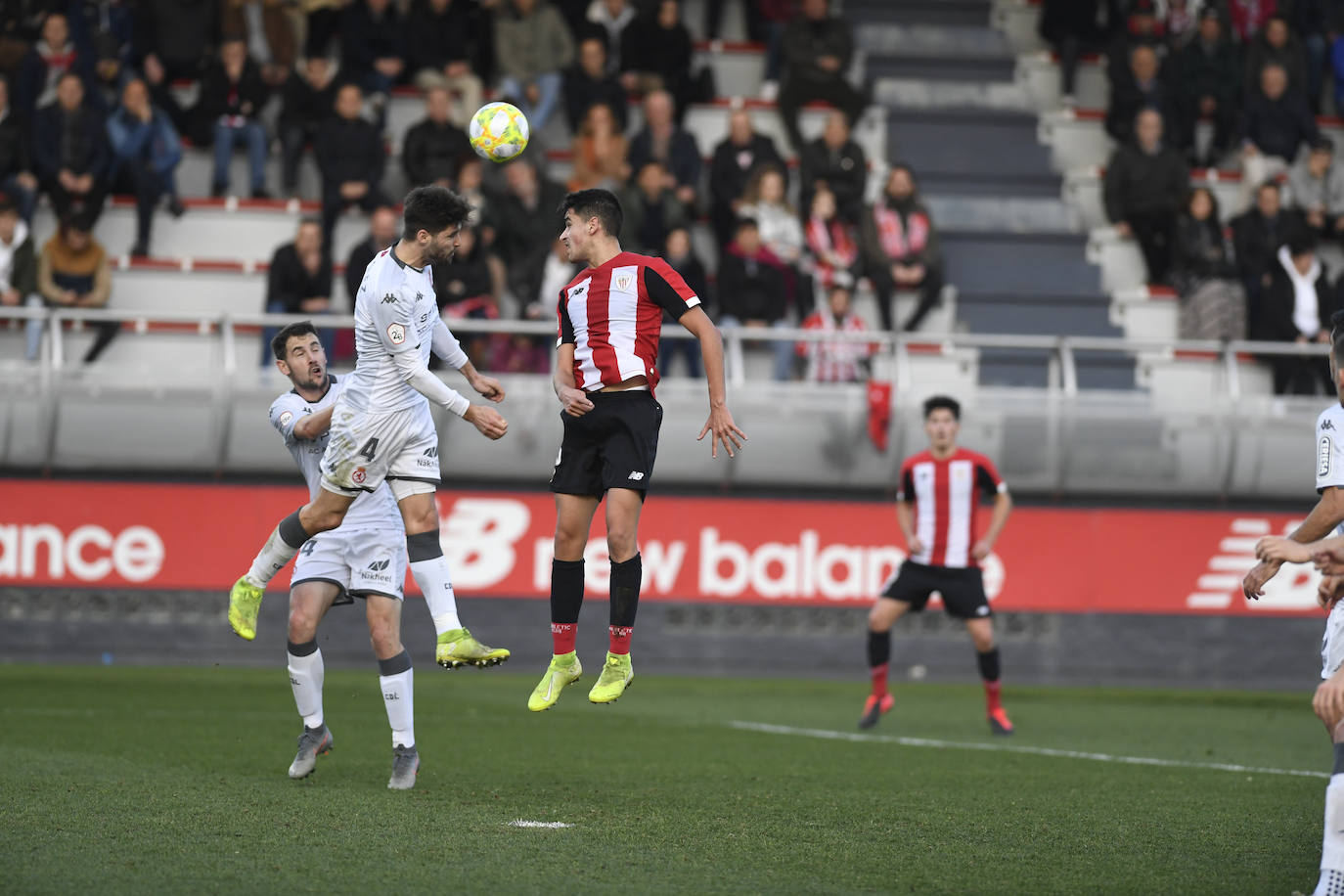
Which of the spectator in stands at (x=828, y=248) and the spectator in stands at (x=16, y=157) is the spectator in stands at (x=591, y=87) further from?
the spectator in stands at (x=16, y=157)

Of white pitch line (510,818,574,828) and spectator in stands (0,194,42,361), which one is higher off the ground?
spectator in stands (0,194,42,361)

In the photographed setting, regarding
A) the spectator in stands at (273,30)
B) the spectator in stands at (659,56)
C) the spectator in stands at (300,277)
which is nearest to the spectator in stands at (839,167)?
the spectator in stands at (659,56)

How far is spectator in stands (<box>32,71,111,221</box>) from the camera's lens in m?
15.8

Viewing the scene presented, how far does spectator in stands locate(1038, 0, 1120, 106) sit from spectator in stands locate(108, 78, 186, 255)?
33.6ft

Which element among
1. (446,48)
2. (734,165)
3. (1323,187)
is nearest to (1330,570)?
(734,165)

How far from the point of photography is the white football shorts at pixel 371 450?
7.45 m

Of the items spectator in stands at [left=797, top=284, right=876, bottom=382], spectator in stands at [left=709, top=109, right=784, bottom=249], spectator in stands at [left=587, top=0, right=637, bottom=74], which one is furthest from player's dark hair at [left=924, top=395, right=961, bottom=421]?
spectator in stands at [left=587, top=0, right=637, bottom=74]

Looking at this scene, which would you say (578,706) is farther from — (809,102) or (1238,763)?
(809,102)

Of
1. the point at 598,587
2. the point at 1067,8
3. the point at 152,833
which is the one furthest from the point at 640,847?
the point at 1067,8

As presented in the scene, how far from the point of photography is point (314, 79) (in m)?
17.1

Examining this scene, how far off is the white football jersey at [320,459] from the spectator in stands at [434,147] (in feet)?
28.2

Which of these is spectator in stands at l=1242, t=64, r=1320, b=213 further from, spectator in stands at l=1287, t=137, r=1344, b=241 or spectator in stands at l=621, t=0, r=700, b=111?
spectator in stands at l=621, t=0, r=700, b=111

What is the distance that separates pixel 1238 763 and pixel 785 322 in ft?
23.8

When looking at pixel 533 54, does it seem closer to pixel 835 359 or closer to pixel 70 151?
pixel 70 151
